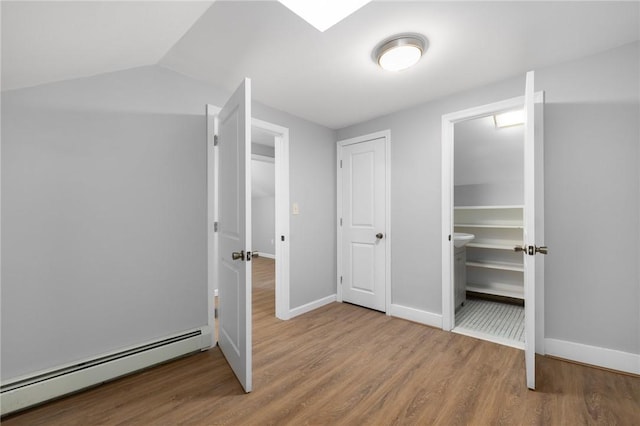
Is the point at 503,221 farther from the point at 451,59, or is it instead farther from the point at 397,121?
the point at 451,59

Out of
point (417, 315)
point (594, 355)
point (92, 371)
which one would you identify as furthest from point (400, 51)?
point (92, 371)

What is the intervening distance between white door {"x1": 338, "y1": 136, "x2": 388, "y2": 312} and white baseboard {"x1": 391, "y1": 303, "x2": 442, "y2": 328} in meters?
0.17

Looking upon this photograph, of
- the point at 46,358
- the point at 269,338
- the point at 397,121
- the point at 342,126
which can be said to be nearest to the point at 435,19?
the point at 397,121

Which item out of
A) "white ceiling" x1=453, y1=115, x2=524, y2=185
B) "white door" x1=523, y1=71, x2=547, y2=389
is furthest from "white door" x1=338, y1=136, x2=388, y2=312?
"white door" x1=523, y1=71, x2=547, y2=389

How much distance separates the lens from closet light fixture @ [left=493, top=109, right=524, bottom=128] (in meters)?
3.19

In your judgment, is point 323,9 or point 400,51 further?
point 400,51

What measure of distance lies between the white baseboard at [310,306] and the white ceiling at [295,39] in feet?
7.95

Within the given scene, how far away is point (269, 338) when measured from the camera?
252cm

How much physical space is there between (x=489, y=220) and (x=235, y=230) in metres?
3.48

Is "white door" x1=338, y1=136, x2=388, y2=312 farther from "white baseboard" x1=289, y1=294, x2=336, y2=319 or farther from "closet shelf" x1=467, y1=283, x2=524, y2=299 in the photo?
"closet shelf" x1=467, y1=283, x2=524, y2=299

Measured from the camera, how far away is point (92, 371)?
5.65 ft

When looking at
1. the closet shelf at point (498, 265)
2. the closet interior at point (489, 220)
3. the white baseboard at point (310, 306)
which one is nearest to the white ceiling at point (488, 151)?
the closet interior at point (489, 220)

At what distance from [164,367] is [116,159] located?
5.27ft

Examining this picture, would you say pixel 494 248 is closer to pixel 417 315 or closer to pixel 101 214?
pixel 417 315
